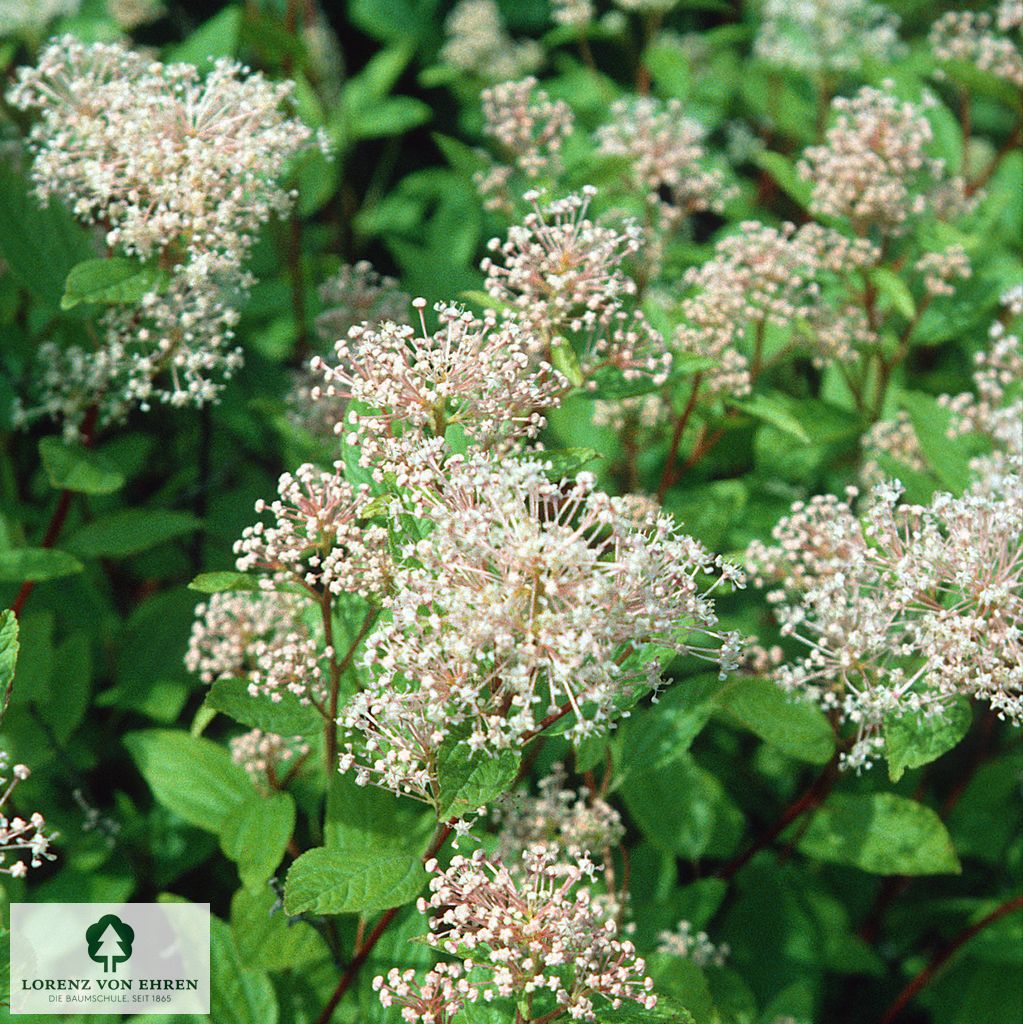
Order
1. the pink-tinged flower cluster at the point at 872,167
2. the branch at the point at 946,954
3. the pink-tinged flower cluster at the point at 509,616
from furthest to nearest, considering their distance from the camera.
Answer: the pink-tinged flower cluster at the point at 872,167
the branch at the point at 946,954
the pink-tinged flower cluster at the point at 509,616

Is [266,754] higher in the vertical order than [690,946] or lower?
higher

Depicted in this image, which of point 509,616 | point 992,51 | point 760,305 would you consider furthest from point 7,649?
point 992,51

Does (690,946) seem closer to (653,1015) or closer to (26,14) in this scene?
(653,1015)

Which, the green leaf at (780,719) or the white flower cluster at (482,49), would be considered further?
the white flower cluster at (482,49)

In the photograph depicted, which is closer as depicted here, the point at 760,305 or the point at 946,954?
the point at 946,954

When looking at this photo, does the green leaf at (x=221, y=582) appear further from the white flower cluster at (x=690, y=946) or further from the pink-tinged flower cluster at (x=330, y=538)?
the white flower cluster at (x=690, y=946)

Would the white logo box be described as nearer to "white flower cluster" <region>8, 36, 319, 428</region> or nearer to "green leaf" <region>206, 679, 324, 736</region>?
"green leaf" <region>206, 679, 324, 736</region>

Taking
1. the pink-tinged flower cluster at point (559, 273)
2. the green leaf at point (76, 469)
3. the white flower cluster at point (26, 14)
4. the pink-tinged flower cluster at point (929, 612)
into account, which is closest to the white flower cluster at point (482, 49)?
the white flower cluster at point (26, 14)
